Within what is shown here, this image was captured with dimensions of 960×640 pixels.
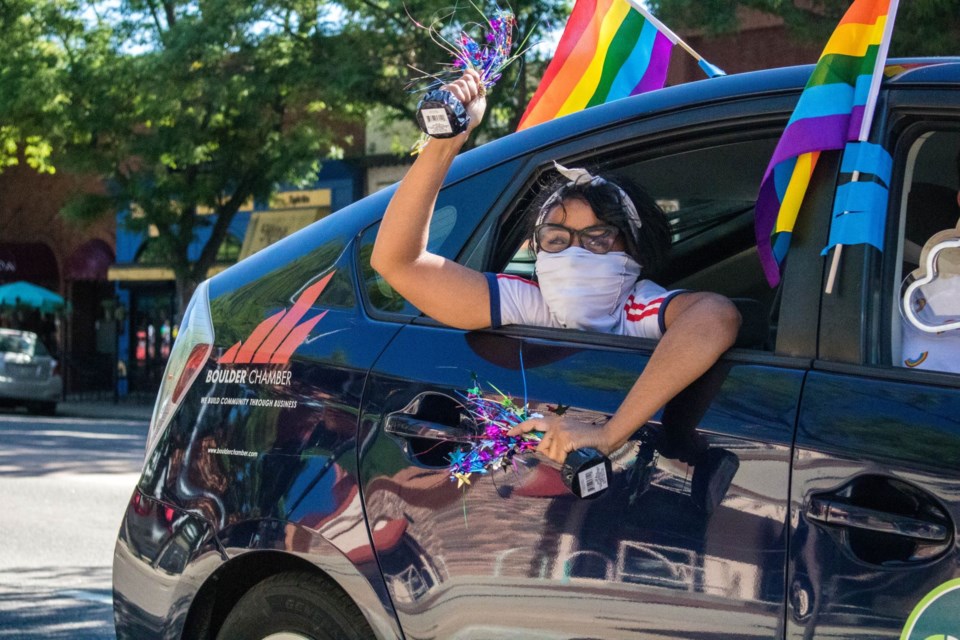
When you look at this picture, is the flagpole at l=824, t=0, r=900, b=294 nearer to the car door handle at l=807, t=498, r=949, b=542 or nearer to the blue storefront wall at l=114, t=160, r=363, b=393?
the car door handle at l=807, t=498, r=949, b=542

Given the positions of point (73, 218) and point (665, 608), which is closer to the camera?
point (665, 608)

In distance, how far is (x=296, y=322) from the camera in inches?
114

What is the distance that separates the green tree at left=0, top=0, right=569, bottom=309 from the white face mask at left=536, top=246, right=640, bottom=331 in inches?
506

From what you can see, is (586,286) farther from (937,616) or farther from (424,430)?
(937,616)

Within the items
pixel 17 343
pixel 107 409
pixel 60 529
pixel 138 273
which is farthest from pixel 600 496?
pixel 138 273

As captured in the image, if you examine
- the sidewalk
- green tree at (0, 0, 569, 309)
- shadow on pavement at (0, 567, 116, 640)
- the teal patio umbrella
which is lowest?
the sidewalk

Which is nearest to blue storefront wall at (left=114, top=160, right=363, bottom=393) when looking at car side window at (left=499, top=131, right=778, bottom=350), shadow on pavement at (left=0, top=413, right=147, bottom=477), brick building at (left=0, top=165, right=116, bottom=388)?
brick building at (left=0, top=165, right=116, bottom=388)

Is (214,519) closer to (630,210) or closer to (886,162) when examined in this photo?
(630,210)

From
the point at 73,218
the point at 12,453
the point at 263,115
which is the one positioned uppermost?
the point at 263,115

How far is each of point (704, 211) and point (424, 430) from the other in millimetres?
1352

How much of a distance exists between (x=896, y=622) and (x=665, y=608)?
395 mm

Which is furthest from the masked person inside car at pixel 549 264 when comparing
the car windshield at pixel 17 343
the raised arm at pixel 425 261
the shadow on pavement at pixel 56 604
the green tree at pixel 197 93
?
the car windshield at pixel 17 343

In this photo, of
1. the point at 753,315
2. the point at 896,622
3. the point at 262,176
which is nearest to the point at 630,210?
the point at 753,315

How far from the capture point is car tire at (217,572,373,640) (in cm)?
260
